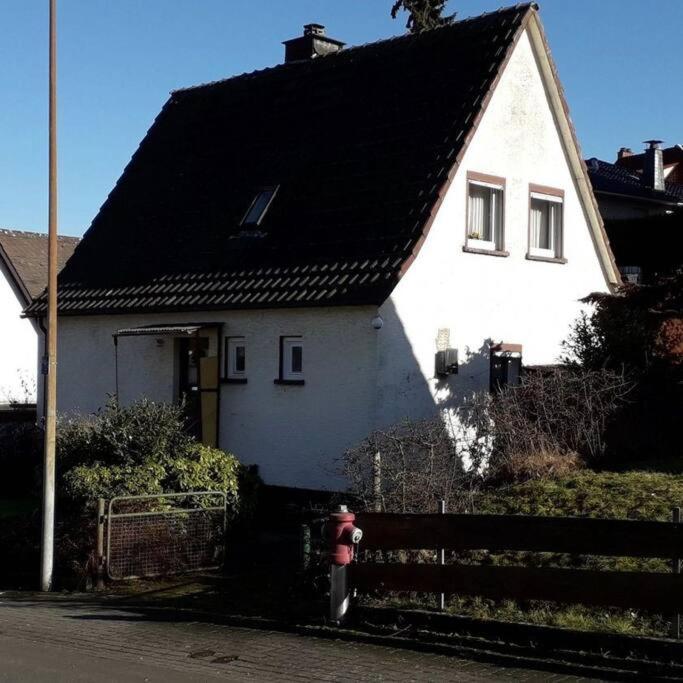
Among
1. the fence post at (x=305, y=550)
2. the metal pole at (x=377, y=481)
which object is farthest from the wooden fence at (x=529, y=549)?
the metal pole at (x=377, y=481)

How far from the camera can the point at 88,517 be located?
573 inches

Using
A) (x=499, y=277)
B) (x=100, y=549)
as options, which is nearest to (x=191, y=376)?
(x=499, y=277)

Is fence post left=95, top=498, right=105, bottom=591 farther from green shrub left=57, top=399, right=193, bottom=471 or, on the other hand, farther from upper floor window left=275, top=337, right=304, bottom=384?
upper floor window left=275, top=337, right=304, bottom=384

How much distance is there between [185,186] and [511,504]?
11.5 metres

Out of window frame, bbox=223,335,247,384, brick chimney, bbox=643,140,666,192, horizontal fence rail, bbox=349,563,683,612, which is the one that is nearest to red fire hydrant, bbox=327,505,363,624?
horizontal fence rail, bbox=349,563,683,612

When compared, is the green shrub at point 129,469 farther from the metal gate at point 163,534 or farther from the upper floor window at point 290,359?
the upper floor window at point 290,359

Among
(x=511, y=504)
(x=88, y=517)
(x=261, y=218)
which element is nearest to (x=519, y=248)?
(x=261, y=218)

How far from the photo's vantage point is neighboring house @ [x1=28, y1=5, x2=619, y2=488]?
1838cm

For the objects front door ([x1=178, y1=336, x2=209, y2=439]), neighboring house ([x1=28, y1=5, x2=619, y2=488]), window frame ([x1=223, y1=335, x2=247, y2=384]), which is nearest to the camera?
neighboring house ([x1=28, y1=5, x2=619, y2=488])

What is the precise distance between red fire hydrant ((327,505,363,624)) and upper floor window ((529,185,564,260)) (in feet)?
35.4

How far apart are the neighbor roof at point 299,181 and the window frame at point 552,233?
2.37 m

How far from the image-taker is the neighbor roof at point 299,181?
1894 cm

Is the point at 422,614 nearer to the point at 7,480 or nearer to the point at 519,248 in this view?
the point at 519,248

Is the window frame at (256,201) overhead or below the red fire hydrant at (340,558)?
overhead
